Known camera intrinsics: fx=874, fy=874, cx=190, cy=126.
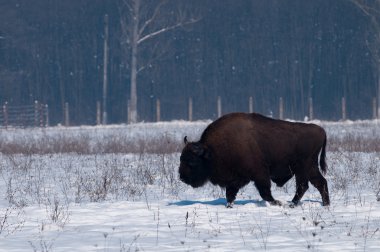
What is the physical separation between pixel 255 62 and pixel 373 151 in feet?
150

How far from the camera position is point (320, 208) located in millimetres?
11633

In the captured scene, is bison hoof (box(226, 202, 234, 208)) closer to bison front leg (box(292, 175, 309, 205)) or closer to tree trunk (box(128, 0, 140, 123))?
bison front leg (box(292, 175, 309, 205))

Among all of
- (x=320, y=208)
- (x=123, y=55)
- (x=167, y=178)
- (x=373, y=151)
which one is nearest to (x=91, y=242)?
(x=320, y=208)

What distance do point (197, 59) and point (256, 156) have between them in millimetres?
56072

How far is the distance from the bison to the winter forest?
2013 inches

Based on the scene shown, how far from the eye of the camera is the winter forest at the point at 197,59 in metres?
64.9

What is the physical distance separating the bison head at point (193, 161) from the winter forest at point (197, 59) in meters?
51.1

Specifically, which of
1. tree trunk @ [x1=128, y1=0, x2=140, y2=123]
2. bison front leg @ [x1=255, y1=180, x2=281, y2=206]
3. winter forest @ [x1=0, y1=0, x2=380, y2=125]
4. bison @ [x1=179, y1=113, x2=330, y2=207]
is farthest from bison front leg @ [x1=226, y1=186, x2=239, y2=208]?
winter forest @ [x1=0, y1=0, x2=380, y2=125]

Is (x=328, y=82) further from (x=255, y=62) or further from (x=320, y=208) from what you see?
(x=320, y=208)

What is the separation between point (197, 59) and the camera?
68125 mm

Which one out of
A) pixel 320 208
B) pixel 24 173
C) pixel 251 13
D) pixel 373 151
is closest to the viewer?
pixel 320 208

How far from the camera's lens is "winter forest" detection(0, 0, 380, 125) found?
213 feet

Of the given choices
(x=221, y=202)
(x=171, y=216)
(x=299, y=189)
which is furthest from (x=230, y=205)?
(x=171, y=216)

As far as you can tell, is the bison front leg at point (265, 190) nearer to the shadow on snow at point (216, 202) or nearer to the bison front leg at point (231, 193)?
the shadow on snow at point (216, 202)
